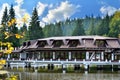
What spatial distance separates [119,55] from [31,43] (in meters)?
17.5

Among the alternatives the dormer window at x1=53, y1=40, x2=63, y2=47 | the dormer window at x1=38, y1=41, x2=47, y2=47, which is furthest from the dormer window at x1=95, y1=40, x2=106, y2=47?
the dormer window at x1=38, y1=41, x2=47, y2=47

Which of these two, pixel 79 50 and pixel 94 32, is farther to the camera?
pixel 94 32

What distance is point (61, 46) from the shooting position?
57.4m

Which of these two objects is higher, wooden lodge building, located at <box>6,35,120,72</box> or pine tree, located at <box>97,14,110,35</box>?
pine tree, located at <box>97,14,110,35</box>

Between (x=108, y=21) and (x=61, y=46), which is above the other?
(x=108, y=21)

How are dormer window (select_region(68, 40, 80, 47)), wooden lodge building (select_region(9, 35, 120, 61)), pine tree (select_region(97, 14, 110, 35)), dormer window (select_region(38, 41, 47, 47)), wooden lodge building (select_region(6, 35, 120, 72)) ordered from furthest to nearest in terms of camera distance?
1. pine tree (select_region(97, 14, 110, 35))
2. dormer window (select_region(38, 41, 47, 47))
3. dormer window (select_region(68, 40, 80, 47))
4. wooden lodge building (select_region(9, 35, 120, 61))
5. wooden lodge building (select_region(6, 35, 120, 72))

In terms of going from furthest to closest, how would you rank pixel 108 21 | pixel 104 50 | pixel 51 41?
pixel 108 21 < pixel 51 41 < pixel 104 50

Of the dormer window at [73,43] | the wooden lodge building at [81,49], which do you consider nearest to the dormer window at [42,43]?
the wooden lodge building at [81,49]

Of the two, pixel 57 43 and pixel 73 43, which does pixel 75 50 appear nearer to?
pixel 73 43

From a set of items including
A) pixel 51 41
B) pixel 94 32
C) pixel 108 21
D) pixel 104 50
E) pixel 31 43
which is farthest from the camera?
pixel 94 32

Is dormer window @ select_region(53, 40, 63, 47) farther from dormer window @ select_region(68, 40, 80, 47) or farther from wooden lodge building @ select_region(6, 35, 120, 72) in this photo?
dormer window @ select_region(68, 40, 80, 47)

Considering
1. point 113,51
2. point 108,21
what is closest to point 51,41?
point 113,51

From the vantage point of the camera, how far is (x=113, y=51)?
5575 centimetres

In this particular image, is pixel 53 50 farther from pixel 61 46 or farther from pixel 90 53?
pixel 90 53
